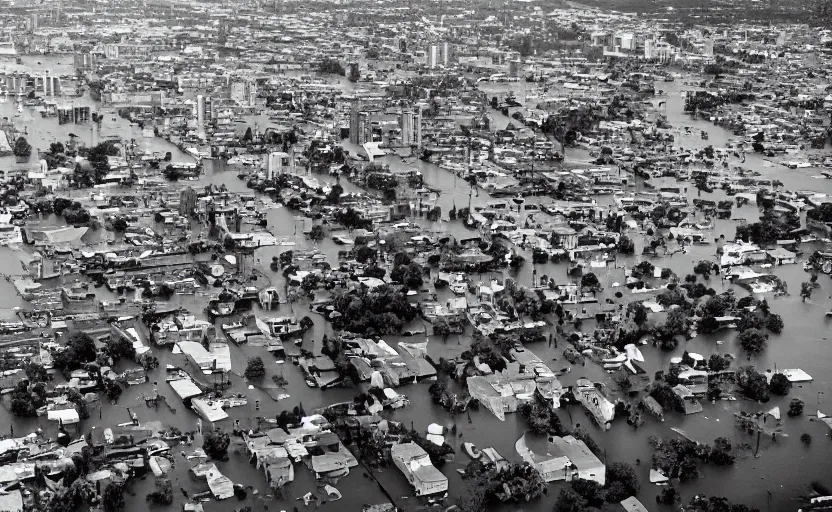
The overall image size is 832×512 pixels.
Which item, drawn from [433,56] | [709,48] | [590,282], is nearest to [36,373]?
[590,282]

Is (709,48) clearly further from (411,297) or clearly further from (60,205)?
(411,297)

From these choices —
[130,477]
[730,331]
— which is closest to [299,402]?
[130,477]

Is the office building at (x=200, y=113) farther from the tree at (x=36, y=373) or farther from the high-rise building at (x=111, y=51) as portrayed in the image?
the tree at (x=36, y=373)

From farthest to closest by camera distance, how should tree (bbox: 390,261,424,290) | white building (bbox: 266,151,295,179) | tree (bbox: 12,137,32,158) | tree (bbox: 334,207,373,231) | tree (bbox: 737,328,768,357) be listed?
tree (bbox: 12,137,32,158)
white building (bbox: 266,151,295,179)
tree (bbox: 334,207,373,231)
tree (bbox: 390,261,424,290)
tree (bbox: 737,328,768,357)

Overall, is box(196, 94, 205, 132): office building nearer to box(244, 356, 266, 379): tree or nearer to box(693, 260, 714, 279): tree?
box(693, 260, 714, 279): tree

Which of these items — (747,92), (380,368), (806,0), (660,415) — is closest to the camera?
(660,415)

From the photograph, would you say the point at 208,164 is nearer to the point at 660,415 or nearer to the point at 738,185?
the point at 738,185

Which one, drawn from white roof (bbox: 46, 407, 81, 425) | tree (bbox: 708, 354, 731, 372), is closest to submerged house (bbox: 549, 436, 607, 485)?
tree (bbox: 708, 354, 731, 372)
